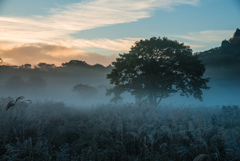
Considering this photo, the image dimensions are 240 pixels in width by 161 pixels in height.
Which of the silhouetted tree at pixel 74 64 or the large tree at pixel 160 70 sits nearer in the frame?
the large tree at pixel 160 70

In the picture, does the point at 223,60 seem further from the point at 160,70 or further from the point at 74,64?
the point at 74,64

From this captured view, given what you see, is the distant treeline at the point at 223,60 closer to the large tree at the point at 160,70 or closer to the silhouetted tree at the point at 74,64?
the large tree at the point at 160,70

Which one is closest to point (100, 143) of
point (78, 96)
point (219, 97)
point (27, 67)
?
point (78, 96)

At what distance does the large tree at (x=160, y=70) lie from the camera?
65.9 feet

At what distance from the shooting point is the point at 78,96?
57188mm

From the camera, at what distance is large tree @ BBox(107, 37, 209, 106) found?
20.1 metres

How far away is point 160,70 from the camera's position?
799 inches

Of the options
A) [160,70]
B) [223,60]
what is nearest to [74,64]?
[223,60]

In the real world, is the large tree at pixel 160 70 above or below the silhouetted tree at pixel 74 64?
→ below

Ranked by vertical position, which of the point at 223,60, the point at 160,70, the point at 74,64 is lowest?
the point at 160,70

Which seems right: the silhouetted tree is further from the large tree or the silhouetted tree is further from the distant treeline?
the large tree

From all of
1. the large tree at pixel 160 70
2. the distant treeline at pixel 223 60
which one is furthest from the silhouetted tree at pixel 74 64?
the large tree at pixel 160 70

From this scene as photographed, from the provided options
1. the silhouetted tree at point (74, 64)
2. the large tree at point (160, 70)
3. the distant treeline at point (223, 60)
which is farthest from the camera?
the silhouetted tree at point (74, 64)

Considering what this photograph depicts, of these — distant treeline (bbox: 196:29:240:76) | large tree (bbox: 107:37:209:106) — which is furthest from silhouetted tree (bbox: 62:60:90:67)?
large tree (bbox: 107:37:209:106)
